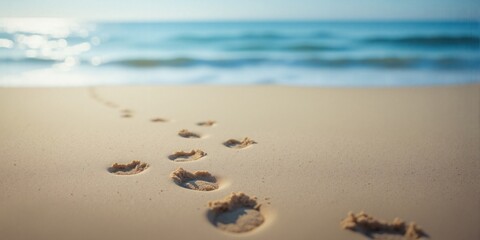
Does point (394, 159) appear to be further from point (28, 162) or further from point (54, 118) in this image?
point (54, 118)

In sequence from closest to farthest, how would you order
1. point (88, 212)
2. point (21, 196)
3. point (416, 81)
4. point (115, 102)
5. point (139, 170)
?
point (88, 212)
point (21, 196)
point (139, 170)
point (115, 102)
point (416, 81)

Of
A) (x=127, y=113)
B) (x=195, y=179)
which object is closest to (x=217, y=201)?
(x=195, y=179)

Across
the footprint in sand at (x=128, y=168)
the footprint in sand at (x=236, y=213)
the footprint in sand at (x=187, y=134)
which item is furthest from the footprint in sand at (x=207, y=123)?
the footprint in sand at (x=236, y=213)

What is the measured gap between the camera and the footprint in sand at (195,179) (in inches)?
79.7

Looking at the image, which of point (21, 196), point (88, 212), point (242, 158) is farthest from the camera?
point (242, 158)

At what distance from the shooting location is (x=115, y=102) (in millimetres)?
3938

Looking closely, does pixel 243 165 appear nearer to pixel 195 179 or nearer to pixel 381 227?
pixel 195 179

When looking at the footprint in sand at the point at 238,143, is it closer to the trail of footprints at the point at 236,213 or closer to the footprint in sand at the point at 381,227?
the trail of footprints at the point at 236,213

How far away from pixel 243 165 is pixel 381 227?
0.92 meters

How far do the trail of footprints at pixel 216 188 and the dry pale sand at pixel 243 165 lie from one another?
0.03 m

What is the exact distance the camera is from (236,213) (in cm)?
178

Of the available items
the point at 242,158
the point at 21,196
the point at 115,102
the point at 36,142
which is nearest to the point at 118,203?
the point at 21,196

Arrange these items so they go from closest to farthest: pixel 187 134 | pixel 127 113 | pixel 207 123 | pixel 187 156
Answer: pixel 187 156 → pixel 187 134 → pixel 207 123 → pixel 127 113

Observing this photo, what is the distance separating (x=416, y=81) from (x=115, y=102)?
188 inches
